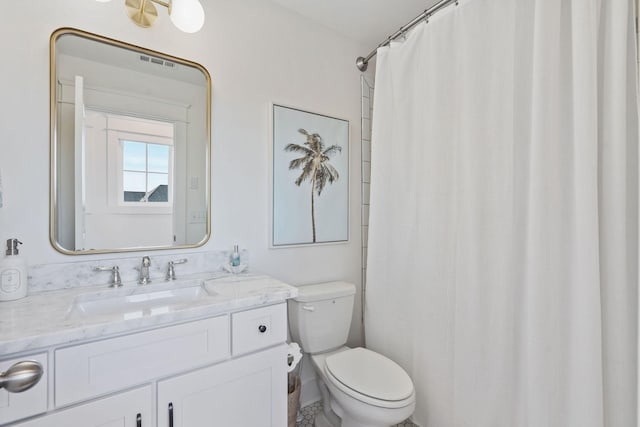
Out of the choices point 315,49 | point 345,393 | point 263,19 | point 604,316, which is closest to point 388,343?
point 345,393

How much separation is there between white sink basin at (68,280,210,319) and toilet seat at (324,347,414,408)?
72cm

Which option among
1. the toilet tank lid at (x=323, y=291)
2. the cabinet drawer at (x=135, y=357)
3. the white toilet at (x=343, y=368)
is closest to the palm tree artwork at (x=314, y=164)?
the toilet tank lid at (x=323, y=291)

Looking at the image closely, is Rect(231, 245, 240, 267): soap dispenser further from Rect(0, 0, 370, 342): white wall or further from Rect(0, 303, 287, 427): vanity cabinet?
Rect(0, 303, 287, 427): vanity cabinet

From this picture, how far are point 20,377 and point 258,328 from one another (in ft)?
2.24

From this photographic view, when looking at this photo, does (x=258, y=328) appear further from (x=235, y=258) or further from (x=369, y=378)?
(x=369, y=378)

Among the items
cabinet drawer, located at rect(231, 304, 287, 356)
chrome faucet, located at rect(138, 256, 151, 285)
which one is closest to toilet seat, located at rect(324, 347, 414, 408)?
cabinet drawer, located at rect(231, 304, 287, 356)

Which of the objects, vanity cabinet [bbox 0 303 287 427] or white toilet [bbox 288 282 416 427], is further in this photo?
white toilet [bbox 288 282 416 427]

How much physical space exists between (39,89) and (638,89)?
2.01m

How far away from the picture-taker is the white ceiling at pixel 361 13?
1.66 m

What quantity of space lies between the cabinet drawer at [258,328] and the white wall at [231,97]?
1.67ft

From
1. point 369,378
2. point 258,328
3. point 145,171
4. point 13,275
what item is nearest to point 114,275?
point 13,275

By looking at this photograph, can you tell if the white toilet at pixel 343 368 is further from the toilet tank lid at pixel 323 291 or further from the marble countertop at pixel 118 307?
the marble countertop at pixel 118 307

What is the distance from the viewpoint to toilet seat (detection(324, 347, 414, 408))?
3.99 ft

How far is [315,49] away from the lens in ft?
5.99
